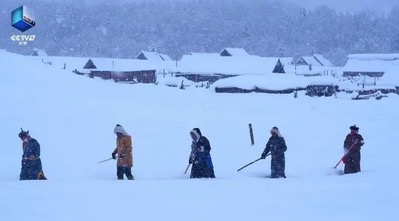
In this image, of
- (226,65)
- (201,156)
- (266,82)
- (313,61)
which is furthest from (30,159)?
(313,61)

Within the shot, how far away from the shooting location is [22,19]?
20.1 metres

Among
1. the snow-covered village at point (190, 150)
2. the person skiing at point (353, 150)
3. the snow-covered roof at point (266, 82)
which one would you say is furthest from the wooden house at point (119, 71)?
the person skiing at point (353, 150)

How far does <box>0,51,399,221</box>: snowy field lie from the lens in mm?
7195

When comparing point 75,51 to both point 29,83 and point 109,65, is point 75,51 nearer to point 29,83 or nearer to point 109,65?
point 109,65

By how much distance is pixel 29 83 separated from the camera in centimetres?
2464

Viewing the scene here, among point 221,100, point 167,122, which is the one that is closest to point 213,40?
point 221,100

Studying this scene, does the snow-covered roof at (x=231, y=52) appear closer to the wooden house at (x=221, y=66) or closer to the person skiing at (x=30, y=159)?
the wooden house at (x=221, y=66)

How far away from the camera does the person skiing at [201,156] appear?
1009 cm

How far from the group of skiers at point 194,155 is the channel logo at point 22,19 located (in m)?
10.4

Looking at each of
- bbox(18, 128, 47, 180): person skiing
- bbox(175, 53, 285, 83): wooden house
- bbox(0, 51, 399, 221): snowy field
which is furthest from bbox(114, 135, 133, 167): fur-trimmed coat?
bbox(175, 53, 285, 83): wooden house

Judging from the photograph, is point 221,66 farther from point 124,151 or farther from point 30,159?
point 30,159

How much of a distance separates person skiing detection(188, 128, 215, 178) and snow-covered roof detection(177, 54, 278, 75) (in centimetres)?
3946

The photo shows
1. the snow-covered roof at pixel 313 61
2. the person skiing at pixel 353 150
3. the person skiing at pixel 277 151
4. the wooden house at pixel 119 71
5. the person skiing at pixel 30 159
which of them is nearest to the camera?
the person skiing at pixel 30 159

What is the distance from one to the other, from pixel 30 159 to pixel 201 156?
11.1 feet
